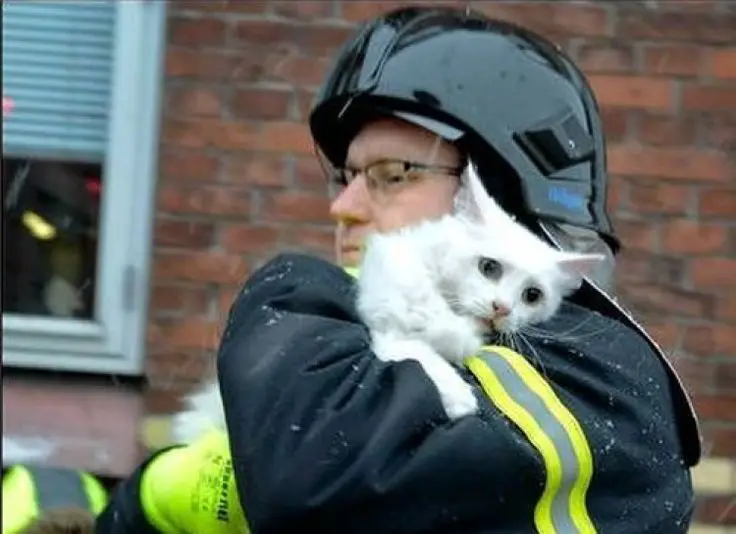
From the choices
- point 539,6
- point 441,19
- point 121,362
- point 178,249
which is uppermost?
point 441,19

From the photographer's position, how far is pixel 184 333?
4.95 meters

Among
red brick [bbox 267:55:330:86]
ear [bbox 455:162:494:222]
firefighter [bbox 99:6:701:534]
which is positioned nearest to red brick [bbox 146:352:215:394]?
red brick [bbox 267:55:330:86]

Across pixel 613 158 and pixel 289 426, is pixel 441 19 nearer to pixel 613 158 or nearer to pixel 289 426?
pixel 289 426

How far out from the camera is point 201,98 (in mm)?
4922

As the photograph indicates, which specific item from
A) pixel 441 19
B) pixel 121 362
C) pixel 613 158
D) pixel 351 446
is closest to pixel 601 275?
pixel 441 19

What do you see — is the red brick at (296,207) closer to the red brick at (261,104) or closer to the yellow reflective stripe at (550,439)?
the red brick at (261,104)

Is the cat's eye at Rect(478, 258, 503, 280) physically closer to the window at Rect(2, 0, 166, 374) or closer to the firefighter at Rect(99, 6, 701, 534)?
the firefighter at Rect(99, 6, 701, 534)

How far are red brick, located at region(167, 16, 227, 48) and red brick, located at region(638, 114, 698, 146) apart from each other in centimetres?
114

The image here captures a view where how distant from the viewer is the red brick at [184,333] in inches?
194

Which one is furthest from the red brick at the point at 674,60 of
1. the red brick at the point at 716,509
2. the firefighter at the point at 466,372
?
the firefighter at the point at 466,372

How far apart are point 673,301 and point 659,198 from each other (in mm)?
275

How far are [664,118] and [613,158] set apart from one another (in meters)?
0.17

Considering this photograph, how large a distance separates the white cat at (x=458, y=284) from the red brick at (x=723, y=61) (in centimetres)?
265

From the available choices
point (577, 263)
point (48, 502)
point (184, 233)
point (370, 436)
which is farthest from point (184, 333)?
point (370, 436)
